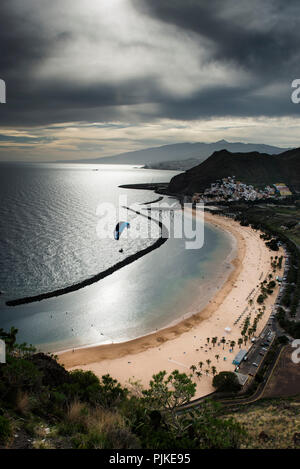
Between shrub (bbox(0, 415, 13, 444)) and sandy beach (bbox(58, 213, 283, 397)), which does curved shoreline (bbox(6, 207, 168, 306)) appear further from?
shrub (bbox(0, 415, 13, 444))

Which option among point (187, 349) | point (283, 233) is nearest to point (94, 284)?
point (187, 349)

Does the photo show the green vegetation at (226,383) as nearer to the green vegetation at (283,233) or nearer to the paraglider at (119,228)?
the green vegetation at (283,233)

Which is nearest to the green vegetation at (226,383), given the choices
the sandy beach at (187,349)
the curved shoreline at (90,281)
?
the sandy beach at (187,349)

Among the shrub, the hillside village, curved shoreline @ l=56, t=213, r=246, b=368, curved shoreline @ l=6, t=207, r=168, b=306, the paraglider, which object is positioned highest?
the hillside village

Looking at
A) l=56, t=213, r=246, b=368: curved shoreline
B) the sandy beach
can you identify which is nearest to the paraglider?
l=56, t=213, r=246, b=368: curved shoreline

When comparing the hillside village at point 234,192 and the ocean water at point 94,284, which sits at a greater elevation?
the hillside village at point 234,192

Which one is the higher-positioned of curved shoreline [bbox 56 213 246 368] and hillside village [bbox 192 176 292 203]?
hillside village [bbox 192 176 292 203]

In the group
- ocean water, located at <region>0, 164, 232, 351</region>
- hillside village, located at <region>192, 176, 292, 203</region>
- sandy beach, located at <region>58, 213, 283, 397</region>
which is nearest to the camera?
sandy beach, located at <region>58, 213, 283, 397</region>

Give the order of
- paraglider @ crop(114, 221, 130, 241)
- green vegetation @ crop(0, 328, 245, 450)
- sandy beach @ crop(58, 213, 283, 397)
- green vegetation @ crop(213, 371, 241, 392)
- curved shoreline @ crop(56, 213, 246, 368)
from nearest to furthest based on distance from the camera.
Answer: green vegetation @ crop(0, 328, 245, 450), green vegetation @ crop(213, 371, 241, 392), sandy beach @ crop(58, 213, 283, 397), curved shoreline @ crop(56, 213, 246, 368), paraglider @ crop(114, 221, 130, 241)

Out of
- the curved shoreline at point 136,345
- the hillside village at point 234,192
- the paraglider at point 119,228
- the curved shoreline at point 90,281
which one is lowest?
the curved shoreline at point 136,345
